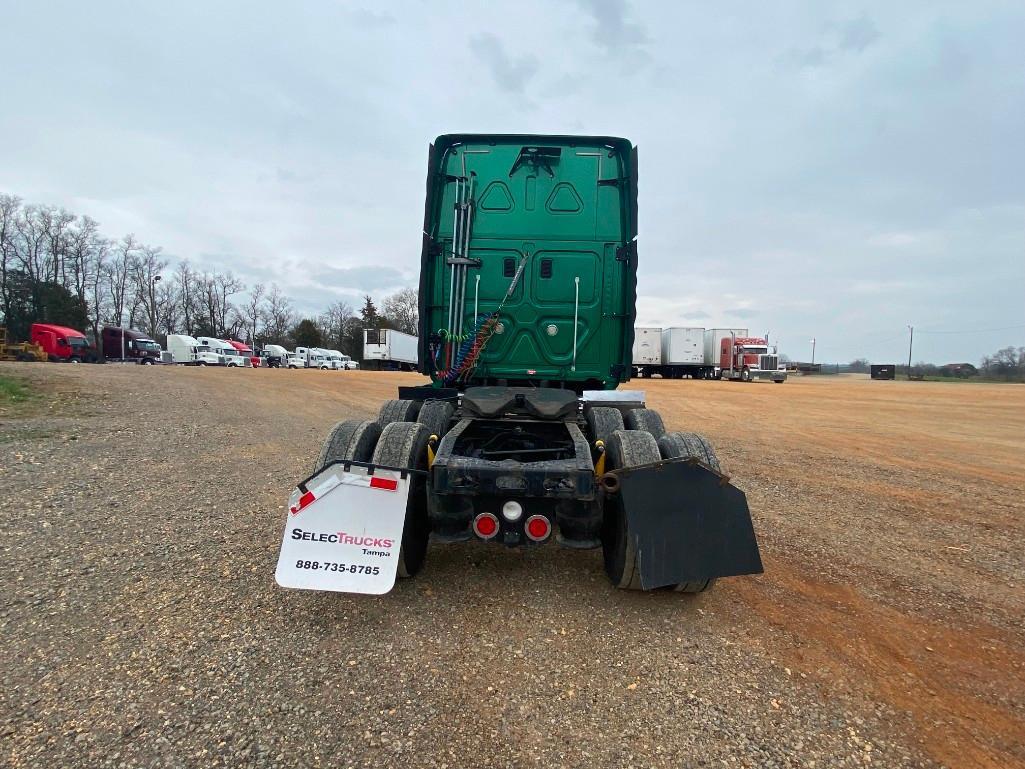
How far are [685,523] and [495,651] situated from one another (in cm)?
119

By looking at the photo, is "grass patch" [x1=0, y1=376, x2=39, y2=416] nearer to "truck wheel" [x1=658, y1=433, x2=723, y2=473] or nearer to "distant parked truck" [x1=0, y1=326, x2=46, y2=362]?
"truck wheel" [x1=658, y1=433, x2=723, y2=473]

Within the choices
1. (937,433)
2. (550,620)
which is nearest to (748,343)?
(937,433)

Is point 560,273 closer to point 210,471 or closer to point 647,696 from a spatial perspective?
point 647,696

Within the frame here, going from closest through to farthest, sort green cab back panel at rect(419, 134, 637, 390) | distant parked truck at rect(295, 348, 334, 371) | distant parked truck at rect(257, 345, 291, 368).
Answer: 1. green cab back panel at rect(419, 134, 637, 390)
2. distant parked truck at rect(257, 345, 291, 368)
3. distant parked truck at rect(295, 348, 334, 371)

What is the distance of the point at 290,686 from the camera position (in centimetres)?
239

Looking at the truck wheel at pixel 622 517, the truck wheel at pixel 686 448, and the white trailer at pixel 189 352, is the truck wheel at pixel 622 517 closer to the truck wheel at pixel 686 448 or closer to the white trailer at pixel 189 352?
the truck wheel at pixel 686 448

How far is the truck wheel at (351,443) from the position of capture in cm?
343

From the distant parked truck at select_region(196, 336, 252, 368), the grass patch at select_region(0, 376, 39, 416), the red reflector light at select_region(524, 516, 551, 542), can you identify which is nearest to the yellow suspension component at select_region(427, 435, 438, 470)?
the red reflector light at select_region(524, 516, 551, 542)

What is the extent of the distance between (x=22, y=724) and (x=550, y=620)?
231 cm

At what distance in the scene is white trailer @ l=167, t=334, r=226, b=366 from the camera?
4369cm

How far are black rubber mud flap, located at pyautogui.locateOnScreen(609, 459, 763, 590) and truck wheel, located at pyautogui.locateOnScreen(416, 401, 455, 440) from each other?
1.50 m

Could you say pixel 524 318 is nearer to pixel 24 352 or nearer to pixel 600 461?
pixel 600 461

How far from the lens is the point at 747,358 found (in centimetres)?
3991

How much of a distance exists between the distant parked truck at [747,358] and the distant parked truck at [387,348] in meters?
28.2
